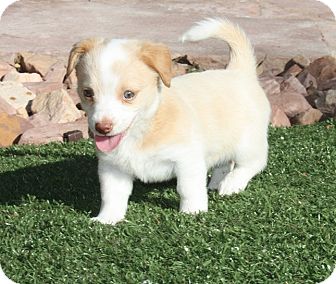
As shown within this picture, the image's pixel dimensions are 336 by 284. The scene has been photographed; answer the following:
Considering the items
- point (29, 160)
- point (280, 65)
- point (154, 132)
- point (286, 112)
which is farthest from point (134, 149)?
point (280, 65)

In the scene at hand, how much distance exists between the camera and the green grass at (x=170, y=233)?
4.49m

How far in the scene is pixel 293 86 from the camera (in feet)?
30.9

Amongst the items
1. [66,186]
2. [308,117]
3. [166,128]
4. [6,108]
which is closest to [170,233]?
[166,128]

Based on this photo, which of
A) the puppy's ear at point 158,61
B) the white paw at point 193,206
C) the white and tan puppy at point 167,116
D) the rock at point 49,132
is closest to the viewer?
the white and tan puppy at point 167,116

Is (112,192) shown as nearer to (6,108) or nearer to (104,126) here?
(104,126)

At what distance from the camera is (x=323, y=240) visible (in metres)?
4.80

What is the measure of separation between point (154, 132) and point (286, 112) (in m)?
4.04

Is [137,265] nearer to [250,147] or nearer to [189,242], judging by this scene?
[189,242]

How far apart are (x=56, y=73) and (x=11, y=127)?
2.09 metres

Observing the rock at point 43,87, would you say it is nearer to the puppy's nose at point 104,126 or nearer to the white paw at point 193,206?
the white paw at point 193,206

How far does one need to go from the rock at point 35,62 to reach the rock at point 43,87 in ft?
1.75

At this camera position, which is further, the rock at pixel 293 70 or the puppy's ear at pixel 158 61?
the rock at pixel 293 70

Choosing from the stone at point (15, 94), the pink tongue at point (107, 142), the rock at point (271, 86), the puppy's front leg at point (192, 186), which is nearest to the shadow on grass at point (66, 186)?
the puppy's front leg at point (192, 186)

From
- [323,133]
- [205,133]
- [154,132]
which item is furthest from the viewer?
[323,133]
